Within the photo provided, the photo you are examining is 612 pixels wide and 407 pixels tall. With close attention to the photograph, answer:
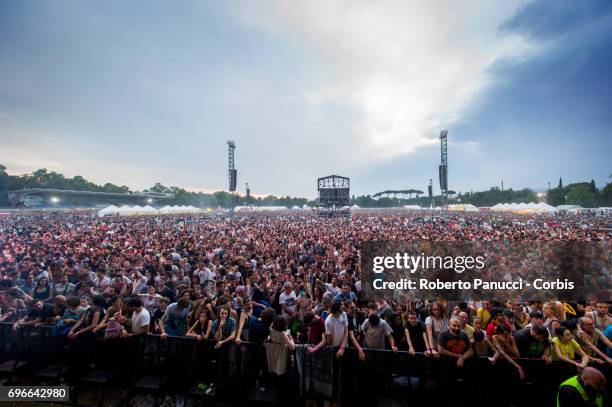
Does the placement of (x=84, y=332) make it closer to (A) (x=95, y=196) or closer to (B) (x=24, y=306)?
(B) (x=24, y=306)

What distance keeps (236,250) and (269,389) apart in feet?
27.5

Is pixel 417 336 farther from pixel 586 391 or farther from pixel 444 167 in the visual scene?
pixel 444 167

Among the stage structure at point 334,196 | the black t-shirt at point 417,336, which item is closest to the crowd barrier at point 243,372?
the black t-shirt at point 417,336

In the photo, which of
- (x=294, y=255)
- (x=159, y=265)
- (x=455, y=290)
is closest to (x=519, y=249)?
(x=455, y=290)

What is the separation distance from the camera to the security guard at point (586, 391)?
8.63 ft

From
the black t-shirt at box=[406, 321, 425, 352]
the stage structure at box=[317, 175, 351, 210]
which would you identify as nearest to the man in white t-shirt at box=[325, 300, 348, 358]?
the black t-shirt at box=[406, 321, 425, 352]

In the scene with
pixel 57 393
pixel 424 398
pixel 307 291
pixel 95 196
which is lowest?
pixel 57 393

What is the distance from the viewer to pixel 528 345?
12.3 feet

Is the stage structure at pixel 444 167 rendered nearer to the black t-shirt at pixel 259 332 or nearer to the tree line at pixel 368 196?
the tree line at pixel 368 196

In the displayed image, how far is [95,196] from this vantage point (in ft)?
259

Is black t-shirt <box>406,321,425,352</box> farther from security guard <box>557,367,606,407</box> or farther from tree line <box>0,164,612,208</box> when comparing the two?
tree line <box>0,164,612,208</box>

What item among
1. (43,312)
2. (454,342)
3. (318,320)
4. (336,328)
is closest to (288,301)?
(318,320)

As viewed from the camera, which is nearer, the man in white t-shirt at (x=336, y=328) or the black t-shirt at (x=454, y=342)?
the black t-shirt at (x=454, y=342)

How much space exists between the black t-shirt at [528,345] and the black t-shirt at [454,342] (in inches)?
34.5
